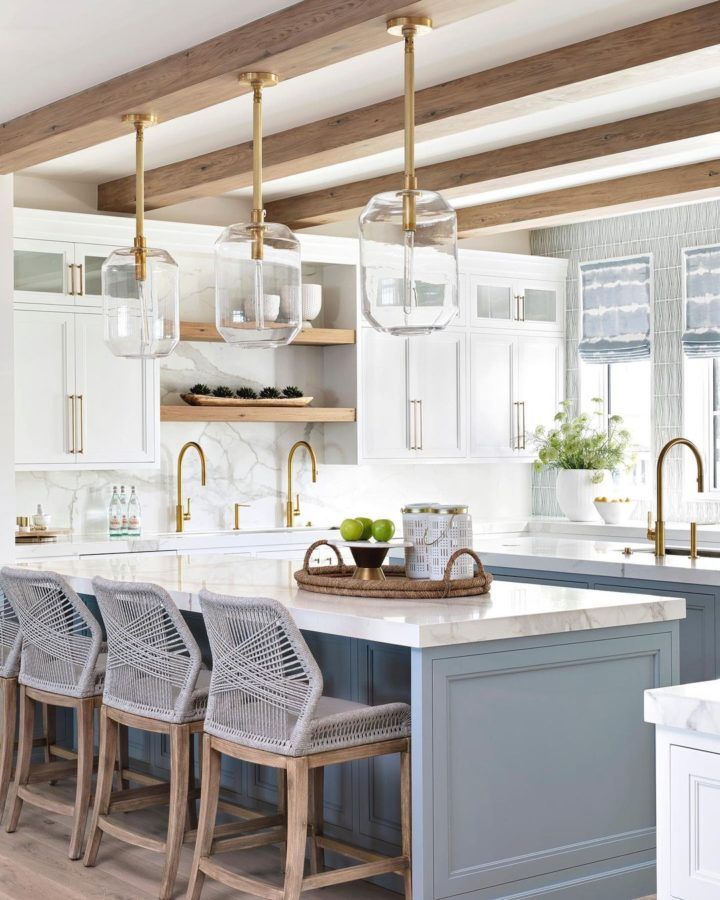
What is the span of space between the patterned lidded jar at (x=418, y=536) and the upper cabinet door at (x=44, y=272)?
2911 mm

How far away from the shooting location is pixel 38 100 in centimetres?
474

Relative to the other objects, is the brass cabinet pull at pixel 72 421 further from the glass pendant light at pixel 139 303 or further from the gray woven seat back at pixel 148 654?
the gray woven seat back at pixel 148 654

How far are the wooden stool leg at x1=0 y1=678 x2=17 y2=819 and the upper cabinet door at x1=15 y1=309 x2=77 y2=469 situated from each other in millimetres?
1760

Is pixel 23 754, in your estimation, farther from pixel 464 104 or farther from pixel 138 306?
pixel 464 104

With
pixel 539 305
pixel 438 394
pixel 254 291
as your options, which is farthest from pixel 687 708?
pixel 539 305

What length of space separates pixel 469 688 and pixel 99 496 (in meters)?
3.72

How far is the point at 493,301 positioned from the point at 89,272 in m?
2.58

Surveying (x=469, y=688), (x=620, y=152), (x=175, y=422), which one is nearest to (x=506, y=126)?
(x=620, y=152)

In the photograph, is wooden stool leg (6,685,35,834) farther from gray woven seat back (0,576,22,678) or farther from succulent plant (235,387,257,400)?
succulent plant (235,387,257,400)

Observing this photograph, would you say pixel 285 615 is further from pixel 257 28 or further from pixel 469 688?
pixel 257 28

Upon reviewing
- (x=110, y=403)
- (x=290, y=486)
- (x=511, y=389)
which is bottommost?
(x=290, y=486)

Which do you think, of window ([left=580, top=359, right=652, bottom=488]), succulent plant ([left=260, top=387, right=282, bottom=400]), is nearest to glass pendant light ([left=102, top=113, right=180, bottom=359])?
succulent plant ([left=260, top=387, right=282, bottom=400])

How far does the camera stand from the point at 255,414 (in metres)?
6.84

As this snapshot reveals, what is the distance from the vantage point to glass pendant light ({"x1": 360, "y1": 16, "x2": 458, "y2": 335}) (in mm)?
3402
